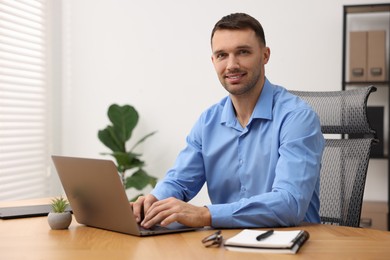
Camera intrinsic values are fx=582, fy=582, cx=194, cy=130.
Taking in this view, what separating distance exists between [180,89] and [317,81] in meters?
1.02

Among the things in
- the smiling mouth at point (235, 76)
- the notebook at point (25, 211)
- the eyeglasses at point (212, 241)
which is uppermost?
the smiling mouth at point (235, 76)

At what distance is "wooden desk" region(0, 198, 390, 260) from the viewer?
1.34 meters

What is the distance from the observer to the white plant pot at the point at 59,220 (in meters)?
1.66

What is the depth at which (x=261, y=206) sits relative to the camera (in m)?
1.65

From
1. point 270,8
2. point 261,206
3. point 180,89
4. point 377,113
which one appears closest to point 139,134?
point 180,89

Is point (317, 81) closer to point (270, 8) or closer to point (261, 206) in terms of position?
point (270, 8)

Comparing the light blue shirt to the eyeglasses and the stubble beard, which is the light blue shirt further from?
the eyeglasses

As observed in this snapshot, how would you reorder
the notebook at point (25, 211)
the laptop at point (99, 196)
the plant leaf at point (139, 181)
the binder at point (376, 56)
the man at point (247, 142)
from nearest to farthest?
1. the laptop at point (99, 196)
2. the man at point (247, 142)
3. the notebook at point (25, 211)
4. the binder at point (376, 56)
5. the plant leaf at point (139, 181)

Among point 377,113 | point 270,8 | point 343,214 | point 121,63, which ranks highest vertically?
point 270,8

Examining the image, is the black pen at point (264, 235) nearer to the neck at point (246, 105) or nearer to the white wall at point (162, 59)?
the neck at point (246, 105)

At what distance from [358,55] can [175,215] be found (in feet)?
9.00

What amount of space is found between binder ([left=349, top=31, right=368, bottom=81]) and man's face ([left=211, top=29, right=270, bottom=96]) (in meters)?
2.08

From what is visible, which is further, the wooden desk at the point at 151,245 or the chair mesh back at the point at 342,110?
the chair mesh back at the point at 342,110

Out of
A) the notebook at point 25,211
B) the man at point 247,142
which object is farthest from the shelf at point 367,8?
the notebook at point 25,211
